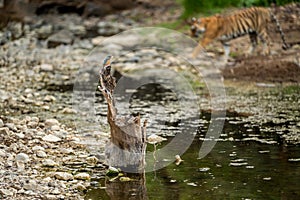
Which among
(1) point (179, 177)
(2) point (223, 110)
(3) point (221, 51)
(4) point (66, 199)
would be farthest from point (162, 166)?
(3) point (221, 51)

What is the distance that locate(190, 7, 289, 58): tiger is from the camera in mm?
14930

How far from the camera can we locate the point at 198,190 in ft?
21.2

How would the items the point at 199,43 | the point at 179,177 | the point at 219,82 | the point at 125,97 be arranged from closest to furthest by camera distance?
1. the point at 179,177
2. the point at 125,97
3. the point at 219,82
4. the point at 199,43

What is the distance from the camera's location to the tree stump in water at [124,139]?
6.98 metres

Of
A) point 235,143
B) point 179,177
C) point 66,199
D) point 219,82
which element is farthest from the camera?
point 219,82

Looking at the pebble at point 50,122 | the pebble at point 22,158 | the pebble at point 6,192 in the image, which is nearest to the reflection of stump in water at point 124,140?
the pebble at point 22,158

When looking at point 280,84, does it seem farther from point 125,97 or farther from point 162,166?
point 162,166

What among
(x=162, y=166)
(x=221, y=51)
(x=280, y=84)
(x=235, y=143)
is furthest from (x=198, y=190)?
(x=221, y=51)

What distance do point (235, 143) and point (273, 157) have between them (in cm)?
80

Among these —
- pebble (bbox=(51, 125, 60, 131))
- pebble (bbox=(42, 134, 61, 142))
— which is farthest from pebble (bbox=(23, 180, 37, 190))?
pebble (bbox=(51, 125, 60, 131))

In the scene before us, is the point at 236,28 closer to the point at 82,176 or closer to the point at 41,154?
the point at 41,154

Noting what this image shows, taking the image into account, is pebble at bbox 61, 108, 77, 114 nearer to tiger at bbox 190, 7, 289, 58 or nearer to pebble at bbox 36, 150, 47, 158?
pebble at bbox 36, 150, 47, 158

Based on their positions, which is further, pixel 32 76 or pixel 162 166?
pixel 32 76

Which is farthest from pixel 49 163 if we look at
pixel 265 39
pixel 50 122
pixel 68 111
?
pixel 265 39
